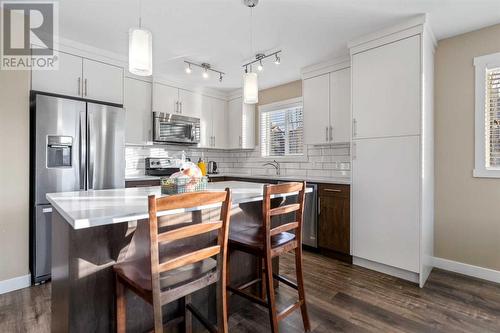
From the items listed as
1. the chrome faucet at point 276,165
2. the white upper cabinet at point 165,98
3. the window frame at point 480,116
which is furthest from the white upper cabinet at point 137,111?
the window frame at point 480,116

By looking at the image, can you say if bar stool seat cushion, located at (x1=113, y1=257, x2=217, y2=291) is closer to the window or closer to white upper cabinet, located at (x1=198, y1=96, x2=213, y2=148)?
the window

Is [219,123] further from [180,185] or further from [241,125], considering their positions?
[180,185]

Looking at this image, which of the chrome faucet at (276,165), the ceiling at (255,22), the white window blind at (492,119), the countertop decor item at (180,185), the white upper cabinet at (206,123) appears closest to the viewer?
the countertop decor item at (180,185)

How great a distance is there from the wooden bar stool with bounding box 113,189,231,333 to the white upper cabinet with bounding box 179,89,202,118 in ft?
10.7

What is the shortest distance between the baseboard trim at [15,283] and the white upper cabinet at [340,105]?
3562mm

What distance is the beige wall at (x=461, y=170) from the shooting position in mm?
2572

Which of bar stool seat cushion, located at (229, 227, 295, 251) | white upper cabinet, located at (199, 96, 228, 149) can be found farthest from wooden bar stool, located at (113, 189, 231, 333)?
white upper cabinet, located at (199, 96, 228, 149)

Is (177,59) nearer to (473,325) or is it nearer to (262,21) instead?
(262,21)

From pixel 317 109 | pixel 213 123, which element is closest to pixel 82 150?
pixel 213 123

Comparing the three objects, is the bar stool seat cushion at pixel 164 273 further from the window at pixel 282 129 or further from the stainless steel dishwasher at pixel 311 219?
the window at pixel 282 129

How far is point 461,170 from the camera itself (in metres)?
2.73

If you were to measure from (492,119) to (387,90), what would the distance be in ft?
3.44

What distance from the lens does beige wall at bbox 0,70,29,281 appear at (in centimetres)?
233

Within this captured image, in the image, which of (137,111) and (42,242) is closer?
(42,242)
